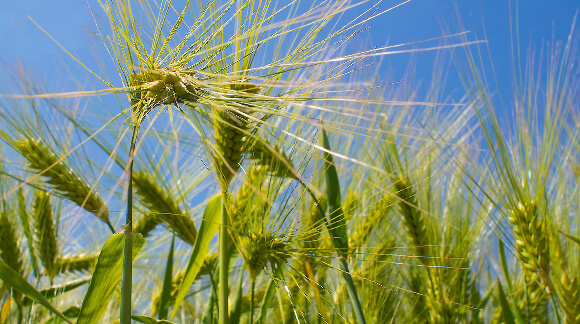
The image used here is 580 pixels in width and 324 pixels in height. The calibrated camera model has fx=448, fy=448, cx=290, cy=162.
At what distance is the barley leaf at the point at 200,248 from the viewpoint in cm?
72

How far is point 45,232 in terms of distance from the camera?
1134 millimetres

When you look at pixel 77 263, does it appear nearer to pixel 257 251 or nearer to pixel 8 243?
pixel 8 243

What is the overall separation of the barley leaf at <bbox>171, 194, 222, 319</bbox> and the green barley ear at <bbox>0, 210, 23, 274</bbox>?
22.3 inches

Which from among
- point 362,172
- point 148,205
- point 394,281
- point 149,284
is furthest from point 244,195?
point 149,284

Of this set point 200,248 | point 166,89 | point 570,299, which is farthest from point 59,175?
point 570,299

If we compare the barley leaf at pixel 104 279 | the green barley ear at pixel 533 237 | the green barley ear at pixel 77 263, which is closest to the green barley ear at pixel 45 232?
the green barley ear at pixel 77 263

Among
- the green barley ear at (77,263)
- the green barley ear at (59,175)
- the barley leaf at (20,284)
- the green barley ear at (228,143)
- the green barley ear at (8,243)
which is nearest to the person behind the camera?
the barley leaf at (20,284)

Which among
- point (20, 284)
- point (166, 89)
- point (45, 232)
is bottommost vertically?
point (20, 284)

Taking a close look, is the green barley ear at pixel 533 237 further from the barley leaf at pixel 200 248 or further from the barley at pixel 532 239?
the barley leaf at pixel 200 248

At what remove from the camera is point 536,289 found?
1231mm

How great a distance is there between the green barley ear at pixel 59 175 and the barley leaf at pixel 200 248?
0.21m

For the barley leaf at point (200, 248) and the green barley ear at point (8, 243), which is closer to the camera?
the barley leaf at point (200, 248)

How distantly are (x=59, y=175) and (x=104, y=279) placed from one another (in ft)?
1.24

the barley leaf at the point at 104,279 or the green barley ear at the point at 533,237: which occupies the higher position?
the green barley ear at the point at 533,237
